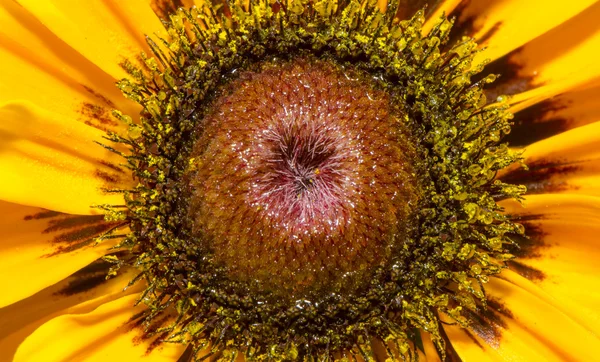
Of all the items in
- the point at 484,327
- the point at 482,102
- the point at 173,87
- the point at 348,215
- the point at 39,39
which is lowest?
the point at 484,327

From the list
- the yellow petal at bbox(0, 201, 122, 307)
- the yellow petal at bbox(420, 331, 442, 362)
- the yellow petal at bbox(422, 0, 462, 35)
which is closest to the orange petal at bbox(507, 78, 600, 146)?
the yellow petal at bbox(422, 0, 462, 35)

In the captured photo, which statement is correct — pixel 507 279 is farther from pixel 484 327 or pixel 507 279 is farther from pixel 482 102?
pixel 482 102

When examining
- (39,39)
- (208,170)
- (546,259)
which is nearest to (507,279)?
(546,259)

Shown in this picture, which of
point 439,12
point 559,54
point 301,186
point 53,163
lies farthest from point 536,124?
point 53,163

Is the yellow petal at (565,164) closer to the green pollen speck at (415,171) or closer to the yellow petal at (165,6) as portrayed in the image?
the green pollen speck at (415,171)

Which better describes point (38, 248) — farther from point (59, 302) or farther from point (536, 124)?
point (536, 124)

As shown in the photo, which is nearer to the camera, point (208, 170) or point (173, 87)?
point (208, 170)
